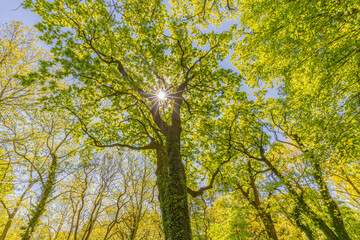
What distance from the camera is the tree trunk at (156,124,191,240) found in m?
4.86

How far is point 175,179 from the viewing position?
223 inches

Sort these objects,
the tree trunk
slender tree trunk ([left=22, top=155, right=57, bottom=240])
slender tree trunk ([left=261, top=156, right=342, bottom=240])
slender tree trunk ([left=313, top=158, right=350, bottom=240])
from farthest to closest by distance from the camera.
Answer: slender tree trunk ([left=22, top=155, right=57, bottom=240]) → slender tree trunk ([left=313, top=158, right=350, bottom=240]) → slender tree trunk ([left=261, top=156, right=342, bottom=240]) → the tree trunk

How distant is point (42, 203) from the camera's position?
949 cm

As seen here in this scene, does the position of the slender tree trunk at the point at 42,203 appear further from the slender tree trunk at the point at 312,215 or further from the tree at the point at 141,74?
the slender tree trunk at the point at 312,215

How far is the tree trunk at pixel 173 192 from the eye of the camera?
15.9 ft

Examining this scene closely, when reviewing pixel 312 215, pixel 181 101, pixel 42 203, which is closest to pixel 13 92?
pixel 42 203

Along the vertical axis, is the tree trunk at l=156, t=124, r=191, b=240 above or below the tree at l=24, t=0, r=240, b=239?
below

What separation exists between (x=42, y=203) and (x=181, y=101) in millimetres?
10645

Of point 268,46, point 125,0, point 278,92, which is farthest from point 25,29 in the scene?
point 278,92

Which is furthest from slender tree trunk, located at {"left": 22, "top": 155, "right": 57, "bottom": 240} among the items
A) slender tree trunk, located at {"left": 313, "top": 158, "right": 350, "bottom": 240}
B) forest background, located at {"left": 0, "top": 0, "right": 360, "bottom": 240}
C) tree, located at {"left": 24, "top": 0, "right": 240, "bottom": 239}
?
slender tree trunk, located at {"left": 313, "top": 158, "right": 350, "bottom": 240}

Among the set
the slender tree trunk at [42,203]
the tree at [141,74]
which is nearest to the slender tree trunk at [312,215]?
the tree at [141,74]

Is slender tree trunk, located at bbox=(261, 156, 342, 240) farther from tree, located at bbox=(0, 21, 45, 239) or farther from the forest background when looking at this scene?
tree, located at bbox=(0, 21, 45, 239)

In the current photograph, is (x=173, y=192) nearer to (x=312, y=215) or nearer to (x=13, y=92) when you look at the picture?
(x=312, y=215)

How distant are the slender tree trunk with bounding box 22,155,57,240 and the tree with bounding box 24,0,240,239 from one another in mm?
5512
